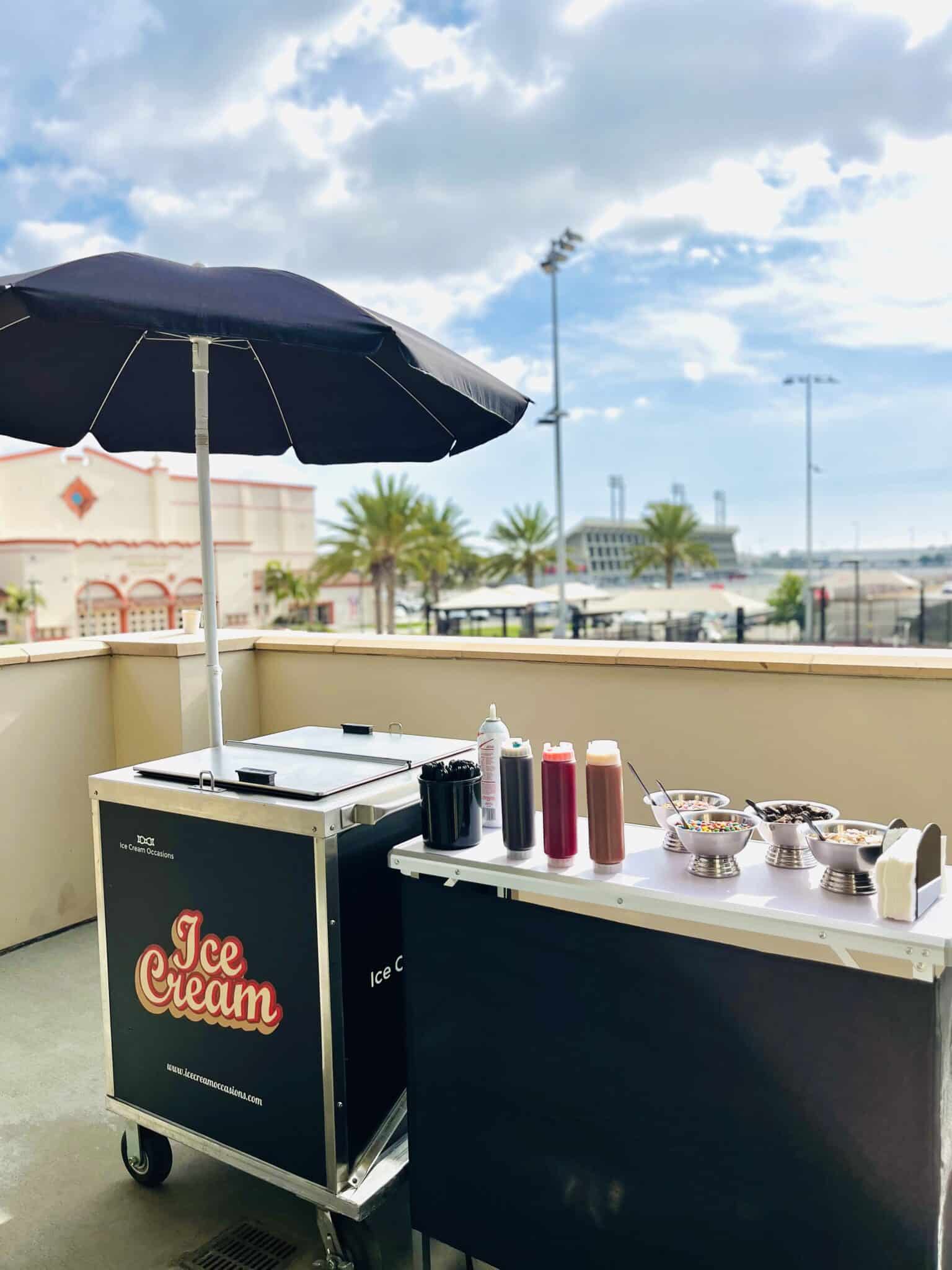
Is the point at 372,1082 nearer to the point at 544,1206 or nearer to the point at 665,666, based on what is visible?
the point at 544,1206

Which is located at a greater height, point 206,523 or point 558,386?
point 558,386

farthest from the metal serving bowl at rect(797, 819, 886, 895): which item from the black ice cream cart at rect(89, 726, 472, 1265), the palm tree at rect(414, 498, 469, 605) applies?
the palm tree at rect(414, 498, 469, 605)

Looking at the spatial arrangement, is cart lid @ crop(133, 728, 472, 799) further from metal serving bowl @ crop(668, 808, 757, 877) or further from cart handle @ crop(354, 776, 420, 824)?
metal serving bowl @ crop(668, 808, 757, 877)

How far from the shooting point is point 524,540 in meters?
42.5

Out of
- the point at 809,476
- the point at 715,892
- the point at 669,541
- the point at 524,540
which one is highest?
the point at 809,476

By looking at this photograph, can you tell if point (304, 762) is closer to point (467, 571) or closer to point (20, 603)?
point (20, 603)

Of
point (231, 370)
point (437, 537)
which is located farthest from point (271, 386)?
point (437, 537)

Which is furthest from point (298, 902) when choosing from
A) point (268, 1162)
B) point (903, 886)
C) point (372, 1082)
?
point (903, 886)

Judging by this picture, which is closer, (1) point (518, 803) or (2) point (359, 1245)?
(1) point (518, 803)

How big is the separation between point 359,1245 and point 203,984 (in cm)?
65

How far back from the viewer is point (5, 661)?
3.70 metres

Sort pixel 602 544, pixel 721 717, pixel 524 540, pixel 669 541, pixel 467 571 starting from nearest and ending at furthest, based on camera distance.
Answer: pixel 721 717, pixel 524 540, pixel 669 541, pixel 467 571, pixel 602 544

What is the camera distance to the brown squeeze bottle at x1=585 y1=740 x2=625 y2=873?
1657 millimetres

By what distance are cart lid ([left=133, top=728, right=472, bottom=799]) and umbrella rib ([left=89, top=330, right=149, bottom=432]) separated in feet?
3.82
